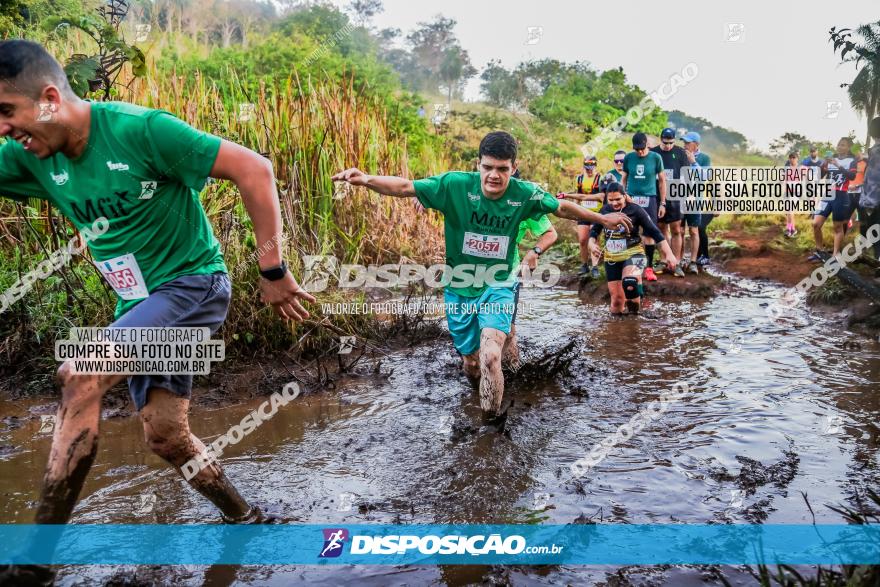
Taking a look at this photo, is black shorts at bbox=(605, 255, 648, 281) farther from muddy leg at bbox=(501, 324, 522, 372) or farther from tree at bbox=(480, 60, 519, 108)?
tree at bbox=(480, 60, 519, 108)

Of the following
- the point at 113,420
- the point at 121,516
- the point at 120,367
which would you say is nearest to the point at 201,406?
the point at 113,420

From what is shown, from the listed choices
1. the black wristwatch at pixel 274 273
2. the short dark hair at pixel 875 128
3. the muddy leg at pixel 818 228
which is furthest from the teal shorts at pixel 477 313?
the muddy leg at pixel 818 228

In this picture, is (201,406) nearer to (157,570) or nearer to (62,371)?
(157,570)

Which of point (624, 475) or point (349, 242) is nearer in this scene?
point (624, 475)

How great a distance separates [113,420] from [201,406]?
62 cm

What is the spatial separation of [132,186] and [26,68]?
0.52 metres

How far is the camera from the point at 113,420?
477cm

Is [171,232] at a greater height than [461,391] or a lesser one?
greater

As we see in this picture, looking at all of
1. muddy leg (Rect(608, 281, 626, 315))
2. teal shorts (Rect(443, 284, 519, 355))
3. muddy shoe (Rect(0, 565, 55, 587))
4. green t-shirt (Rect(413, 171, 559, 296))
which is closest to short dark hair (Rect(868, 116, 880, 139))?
muddy leg (Rect(608, 281, 626, 315))

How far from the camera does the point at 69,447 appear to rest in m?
2.38

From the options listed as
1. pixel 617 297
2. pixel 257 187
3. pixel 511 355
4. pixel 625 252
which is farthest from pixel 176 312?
pixel 617 297

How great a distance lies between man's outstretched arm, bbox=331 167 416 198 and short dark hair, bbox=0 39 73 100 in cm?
196

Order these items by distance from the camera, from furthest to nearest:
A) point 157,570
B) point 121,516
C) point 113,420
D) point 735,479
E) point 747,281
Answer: point 747,281 → point 113,420 → point 735,479 → point 121,516 → point 157,570

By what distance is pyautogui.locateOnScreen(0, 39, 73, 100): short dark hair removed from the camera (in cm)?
228
